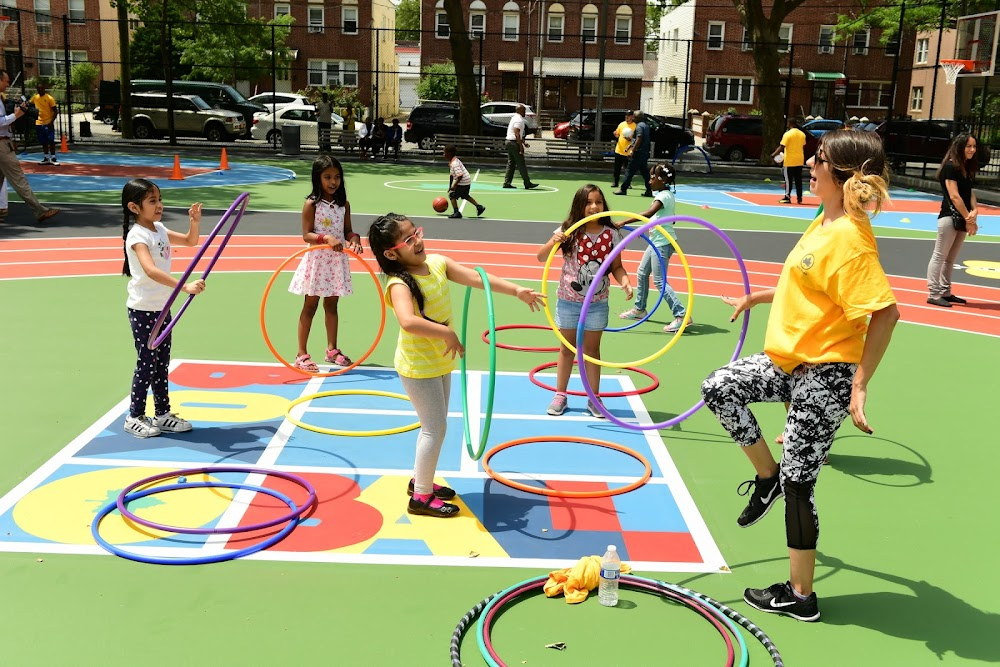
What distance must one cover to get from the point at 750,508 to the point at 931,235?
57.0ft

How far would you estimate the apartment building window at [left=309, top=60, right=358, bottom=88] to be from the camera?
65125mm

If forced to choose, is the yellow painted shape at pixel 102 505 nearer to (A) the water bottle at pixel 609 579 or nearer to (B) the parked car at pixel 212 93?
(A) the water bottle at pixel 609 579

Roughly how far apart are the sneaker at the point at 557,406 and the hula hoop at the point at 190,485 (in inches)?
99.5

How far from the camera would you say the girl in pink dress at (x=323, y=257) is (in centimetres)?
945

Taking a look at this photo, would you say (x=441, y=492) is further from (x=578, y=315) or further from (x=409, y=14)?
(x=409, y=14)

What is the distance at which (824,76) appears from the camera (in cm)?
6412

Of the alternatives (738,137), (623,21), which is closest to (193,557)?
(738,137)

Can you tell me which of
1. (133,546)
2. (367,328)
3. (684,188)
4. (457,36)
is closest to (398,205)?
(684,188)

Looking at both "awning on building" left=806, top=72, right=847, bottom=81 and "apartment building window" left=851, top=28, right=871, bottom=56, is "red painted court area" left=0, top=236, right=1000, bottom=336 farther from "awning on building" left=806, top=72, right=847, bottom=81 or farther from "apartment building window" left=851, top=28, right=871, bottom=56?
"apartment building window" left=851, top=28, right=871, bottom=56

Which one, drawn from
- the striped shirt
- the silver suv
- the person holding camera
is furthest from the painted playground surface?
the silver suv

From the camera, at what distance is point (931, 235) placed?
21.0 meters

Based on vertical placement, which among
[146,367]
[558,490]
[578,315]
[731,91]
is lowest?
[558,490]

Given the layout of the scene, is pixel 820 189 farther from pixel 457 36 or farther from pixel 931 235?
pixel 457 36

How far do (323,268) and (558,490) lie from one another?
3.79 meters
